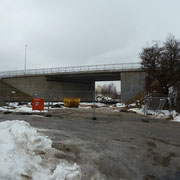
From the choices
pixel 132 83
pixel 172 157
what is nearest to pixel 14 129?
pixel 172 157

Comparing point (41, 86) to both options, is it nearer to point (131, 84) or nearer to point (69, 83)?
point (69, 83)

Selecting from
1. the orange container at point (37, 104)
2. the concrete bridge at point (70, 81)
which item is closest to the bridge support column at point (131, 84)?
the concrete bridge at point (70, 81)

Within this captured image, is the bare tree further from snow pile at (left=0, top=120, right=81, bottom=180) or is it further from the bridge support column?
snow pile at (left=0, top=120, right=81, bottom=180)

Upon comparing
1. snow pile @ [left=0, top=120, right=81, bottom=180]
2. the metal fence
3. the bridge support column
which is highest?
the bridge support column

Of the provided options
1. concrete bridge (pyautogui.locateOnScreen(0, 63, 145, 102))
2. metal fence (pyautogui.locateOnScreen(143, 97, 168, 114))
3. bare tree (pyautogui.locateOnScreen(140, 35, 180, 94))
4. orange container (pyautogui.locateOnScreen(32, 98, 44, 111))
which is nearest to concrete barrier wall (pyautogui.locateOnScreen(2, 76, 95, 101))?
concrete bridge (pyautogui.locateOnScreen(0, 63, 145, 102))

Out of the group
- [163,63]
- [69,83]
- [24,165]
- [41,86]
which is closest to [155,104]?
[163,63]

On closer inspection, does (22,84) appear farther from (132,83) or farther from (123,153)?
(123,153)

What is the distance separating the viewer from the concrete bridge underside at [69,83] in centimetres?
3589

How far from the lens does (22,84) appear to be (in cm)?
4781

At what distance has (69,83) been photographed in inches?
1934

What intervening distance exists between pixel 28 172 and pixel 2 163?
532 mm

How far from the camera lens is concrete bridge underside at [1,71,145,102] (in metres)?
35.9

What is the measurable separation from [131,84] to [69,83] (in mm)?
19207

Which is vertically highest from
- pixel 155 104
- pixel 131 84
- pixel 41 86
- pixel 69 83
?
pixel 69 83
